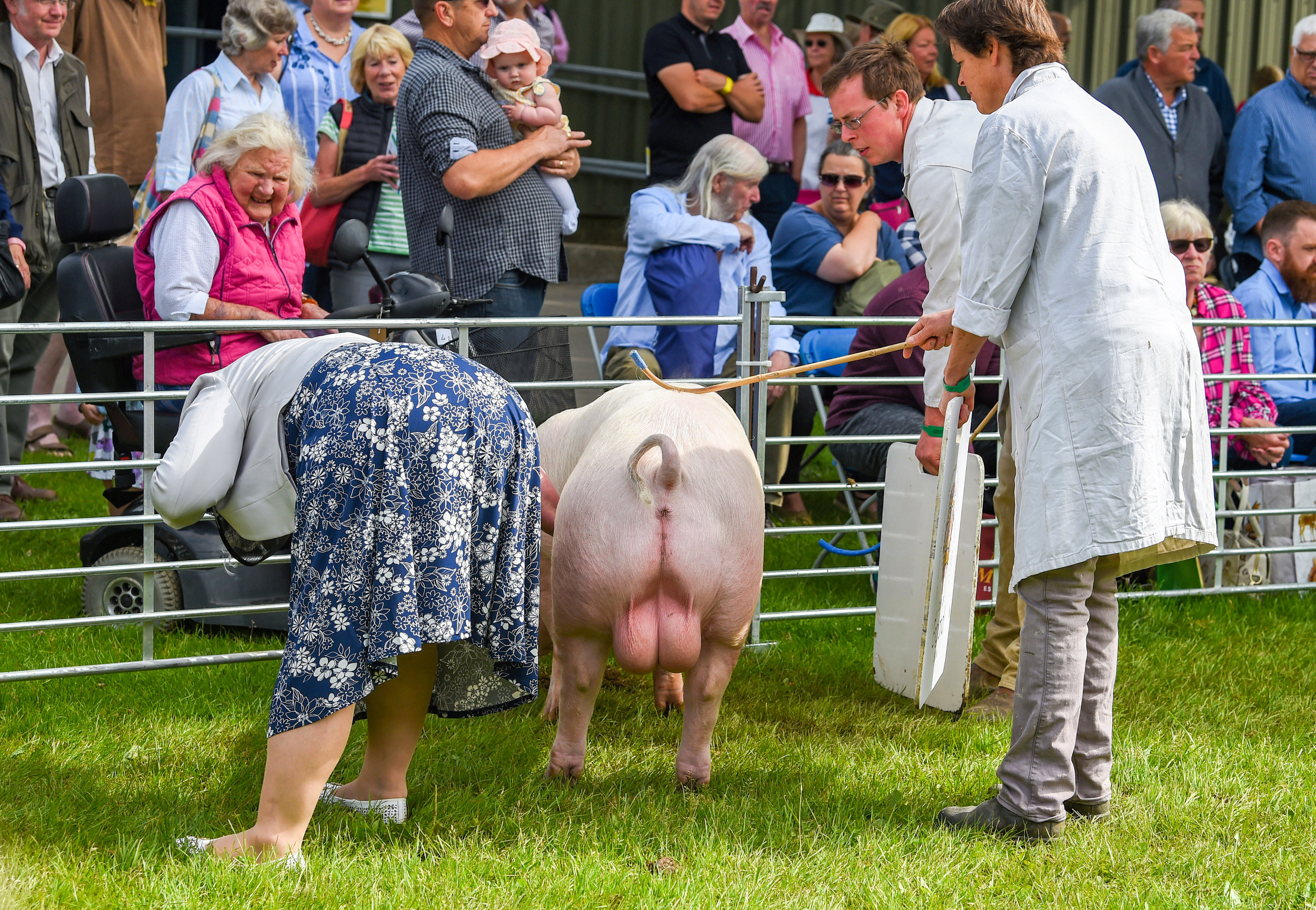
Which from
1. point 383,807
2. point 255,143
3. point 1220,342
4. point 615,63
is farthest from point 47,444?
point 1220,342

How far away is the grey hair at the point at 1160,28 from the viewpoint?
7.86 metres

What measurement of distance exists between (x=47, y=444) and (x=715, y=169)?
4151 mm

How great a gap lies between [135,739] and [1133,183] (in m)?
3.22

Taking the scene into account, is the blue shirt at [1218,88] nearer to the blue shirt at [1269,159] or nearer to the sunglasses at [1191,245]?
the blue shirt at [1269,159]

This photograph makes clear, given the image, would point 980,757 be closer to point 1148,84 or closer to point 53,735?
point 53,735

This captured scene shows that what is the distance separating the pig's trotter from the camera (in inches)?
170

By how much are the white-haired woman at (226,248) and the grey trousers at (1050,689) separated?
3146 mm

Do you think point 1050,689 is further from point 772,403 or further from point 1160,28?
point 1160,28

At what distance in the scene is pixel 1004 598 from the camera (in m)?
4.64

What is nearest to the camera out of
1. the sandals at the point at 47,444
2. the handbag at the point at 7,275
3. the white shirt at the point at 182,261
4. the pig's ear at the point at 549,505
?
the pig's ear at the point at 549,505

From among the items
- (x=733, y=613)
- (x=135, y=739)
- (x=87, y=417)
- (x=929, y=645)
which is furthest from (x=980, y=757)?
(x=87, y=417)

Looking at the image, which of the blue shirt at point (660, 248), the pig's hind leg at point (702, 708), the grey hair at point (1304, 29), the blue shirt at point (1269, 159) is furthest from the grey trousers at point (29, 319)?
the grey hair at point (1304, 29)

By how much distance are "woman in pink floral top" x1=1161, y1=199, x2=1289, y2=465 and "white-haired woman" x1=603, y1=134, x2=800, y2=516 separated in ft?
6.41

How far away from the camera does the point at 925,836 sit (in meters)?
3.41
